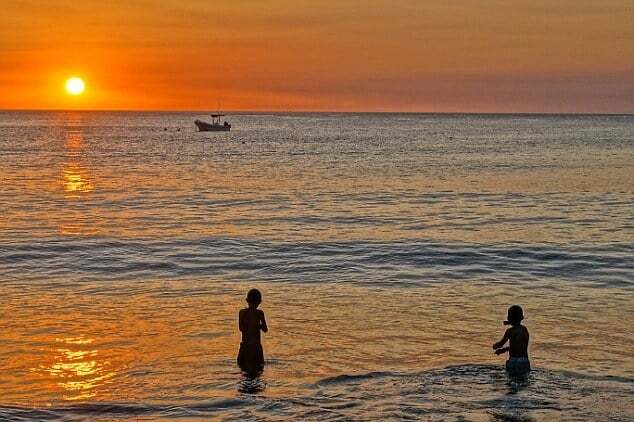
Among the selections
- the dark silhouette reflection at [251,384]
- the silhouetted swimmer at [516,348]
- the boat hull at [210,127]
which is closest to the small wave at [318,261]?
the silhouetted swimmer at [516,348]

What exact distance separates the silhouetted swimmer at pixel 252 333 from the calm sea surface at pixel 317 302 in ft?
0.92

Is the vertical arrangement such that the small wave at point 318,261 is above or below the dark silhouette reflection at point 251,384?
above

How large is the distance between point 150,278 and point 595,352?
12.4 m

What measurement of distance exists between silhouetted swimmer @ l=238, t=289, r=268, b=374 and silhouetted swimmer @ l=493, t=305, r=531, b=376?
4.03 m

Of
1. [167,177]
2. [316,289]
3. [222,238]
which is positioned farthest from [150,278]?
[167,177]

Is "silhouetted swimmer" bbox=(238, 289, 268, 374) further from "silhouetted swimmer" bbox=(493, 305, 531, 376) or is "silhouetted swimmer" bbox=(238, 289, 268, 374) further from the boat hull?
the boat hull

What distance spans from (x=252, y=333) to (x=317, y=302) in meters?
5.62

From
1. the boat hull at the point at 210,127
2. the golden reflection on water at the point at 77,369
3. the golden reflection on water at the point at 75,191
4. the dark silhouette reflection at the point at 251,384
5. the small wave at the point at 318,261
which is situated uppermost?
the boat hull at the point at 210,127

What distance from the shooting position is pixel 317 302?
66.3 ft

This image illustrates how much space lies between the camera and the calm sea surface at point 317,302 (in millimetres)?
13383

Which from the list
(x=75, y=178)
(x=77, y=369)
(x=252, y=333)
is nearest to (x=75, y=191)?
(x=75, y=178)

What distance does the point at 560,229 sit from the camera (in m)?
32.8

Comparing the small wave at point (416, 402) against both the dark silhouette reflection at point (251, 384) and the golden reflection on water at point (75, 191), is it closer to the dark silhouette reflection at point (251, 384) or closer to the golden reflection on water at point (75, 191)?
the dark silhouette reflection at point (251, 384)

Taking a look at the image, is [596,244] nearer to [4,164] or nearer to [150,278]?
[150,278]
